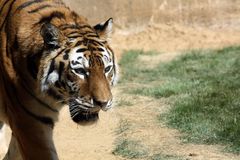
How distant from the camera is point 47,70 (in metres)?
3.47

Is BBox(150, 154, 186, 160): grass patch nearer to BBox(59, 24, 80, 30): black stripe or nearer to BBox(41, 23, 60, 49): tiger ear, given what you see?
BBox(59, 24, 80, 30): black stripe

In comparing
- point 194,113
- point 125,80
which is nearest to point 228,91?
point 194,113

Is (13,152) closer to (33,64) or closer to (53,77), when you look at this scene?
(33,64)

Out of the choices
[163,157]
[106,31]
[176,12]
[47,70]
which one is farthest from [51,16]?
[176,12]

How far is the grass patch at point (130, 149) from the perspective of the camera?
479 centimetres

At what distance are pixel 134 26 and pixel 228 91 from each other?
4.35m

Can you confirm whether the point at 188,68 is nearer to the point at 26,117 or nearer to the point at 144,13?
the point at 144,13

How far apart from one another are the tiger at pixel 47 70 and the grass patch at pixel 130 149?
1.17 meters

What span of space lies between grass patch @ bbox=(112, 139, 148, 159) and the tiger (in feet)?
3.83

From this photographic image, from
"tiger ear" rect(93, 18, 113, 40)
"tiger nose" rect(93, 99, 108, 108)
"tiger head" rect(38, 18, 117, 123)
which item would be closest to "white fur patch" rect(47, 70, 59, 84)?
"tiger head" rect(38, 18, 117, 123)

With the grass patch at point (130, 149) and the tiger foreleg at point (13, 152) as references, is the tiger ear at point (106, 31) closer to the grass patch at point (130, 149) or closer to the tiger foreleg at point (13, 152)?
the tiger foreleg at point (13, 152)

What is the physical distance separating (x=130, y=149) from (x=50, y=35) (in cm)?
174

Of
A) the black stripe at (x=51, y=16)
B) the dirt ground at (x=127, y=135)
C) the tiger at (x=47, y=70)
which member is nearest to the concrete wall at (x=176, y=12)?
the dirt ground at (x=127, y=135)

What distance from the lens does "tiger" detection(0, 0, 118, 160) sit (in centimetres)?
338
